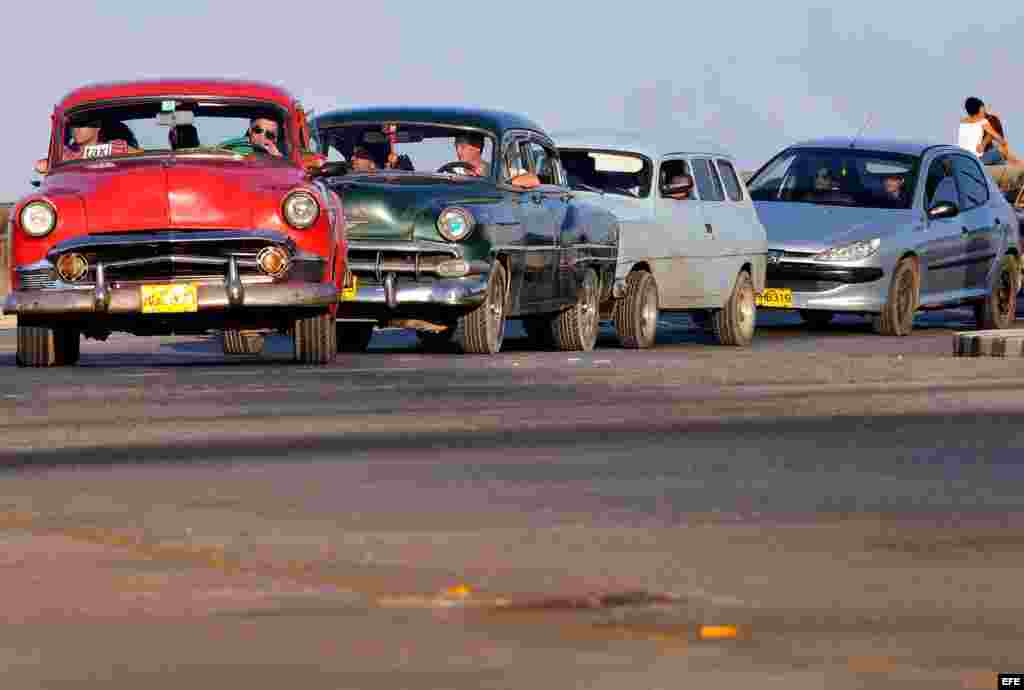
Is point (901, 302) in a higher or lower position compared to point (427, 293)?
lower

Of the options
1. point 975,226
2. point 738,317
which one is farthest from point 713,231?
point 975,226

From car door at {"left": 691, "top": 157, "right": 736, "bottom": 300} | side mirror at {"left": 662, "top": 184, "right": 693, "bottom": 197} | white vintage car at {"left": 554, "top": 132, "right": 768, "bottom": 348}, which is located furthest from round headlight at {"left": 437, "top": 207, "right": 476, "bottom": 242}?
car door at {"left": 691, "top": 157, "right": 736, "bottom": 300}

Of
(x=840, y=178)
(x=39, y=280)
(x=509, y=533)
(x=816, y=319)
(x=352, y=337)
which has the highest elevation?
(x=509, y=533)

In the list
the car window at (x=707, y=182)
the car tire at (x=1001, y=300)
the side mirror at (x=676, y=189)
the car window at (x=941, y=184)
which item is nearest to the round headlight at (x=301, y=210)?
the side mirror at (x=676, y=189)

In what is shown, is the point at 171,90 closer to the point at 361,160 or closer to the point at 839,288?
the point at 361,160

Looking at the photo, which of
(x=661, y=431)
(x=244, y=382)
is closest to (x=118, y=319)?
(x=244, y=382)

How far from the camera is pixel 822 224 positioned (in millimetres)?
24984

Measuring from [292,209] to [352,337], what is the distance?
3830 mm

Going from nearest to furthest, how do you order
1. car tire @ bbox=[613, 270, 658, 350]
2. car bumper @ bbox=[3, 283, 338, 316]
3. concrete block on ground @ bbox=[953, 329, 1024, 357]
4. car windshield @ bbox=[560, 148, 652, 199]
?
car bumper @ bbox=[3, 283, 338, 316] → concrete block on ground @ bbox=[953, 329, 1024, 357] → car tire @ bbox=[613, 270, 658, 350] → car windshield @ bbox=[560, 148, 652, 199]

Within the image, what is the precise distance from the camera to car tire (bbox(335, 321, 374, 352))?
68.7ft

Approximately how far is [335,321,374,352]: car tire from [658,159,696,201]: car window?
3.18 meters

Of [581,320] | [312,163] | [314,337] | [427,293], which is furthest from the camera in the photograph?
[581,320]

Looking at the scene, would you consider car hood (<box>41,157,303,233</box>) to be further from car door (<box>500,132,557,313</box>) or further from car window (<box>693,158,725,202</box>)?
car window (<box>693,158,725,202</box>)

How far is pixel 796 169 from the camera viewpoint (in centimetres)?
2605
